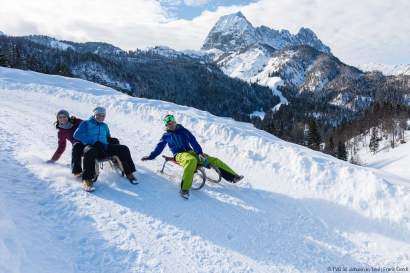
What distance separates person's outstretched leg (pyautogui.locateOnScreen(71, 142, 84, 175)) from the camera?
8094mm

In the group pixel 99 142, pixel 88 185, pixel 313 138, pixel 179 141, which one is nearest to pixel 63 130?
pixel 99 142

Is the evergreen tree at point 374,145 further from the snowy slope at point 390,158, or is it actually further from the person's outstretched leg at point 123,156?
the person's outstretched leg at point 123,156

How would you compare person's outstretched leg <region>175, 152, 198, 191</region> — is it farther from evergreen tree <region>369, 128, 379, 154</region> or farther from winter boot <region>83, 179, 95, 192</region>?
evergreen tree <region>369, 128, 379, 154</region>

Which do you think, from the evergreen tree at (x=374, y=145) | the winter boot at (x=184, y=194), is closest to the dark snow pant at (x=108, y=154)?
the winter boot at (x=184, y=194)

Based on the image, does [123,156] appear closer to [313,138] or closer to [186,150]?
[186,150]

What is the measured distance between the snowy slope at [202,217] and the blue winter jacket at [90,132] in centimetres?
85

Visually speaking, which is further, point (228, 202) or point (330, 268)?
point (228, 202)

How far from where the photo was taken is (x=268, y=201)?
28.3ft

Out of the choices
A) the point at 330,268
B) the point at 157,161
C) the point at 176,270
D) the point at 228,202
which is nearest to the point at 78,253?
the point at 176,270

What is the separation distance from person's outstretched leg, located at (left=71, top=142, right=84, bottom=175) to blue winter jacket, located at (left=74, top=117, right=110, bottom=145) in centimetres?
18

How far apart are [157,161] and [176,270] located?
502cm

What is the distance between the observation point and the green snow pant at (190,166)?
8039 mm

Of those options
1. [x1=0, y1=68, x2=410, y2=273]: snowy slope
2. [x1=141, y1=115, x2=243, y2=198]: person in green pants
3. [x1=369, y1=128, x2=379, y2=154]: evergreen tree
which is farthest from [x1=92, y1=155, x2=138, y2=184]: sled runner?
[x1=369, y1=128, x2=379, y2=154]: evergreen tree

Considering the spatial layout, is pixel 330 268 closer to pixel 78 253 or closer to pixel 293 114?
pixel 78 253
